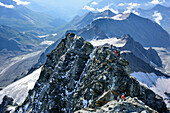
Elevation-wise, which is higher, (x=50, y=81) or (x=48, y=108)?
(x=50, y=81)

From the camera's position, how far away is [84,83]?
33.4 m

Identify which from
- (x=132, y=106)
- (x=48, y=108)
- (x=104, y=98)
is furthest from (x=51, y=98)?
(x=132, y=106)

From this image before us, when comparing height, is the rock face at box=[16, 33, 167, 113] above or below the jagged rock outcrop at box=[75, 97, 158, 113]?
above

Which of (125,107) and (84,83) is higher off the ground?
(84,83)

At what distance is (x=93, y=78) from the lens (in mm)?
32375

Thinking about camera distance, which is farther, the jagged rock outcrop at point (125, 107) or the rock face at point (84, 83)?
the rock face at point (84, 83)

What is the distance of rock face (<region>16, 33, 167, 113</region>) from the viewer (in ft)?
95.8

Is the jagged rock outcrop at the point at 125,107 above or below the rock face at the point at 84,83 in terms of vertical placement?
below

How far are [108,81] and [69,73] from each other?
1274 centimetres

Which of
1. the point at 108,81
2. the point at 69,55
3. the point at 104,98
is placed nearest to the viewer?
the point at 104,98

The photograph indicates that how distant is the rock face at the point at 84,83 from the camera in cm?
2919

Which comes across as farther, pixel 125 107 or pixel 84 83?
pixel 84 83

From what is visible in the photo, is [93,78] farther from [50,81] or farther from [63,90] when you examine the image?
[50,81]

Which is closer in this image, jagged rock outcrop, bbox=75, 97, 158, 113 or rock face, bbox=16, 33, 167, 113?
jagged rock outcrop, bbox=75, 97, 158, 113
